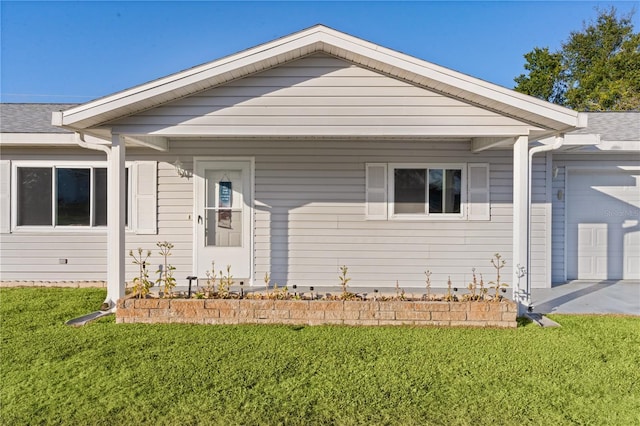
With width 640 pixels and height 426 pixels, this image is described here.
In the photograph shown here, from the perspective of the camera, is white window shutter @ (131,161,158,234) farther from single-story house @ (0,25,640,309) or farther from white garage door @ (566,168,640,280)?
white garage door @ (566,168,640,280)

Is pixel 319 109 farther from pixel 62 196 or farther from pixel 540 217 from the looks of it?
pixel 62 196

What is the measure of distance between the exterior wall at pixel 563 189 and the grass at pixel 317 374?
2.43 metres

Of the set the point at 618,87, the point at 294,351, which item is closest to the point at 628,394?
the point at 294,351

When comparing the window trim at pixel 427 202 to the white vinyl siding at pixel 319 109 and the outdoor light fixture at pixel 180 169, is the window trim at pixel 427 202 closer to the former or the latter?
the white vinyl siding at pixel 319 109

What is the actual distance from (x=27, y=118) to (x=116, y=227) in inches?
180

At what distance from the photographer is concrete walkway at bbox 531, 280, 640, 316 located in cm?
552

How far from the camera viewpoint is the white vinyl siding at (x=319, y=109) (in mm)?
5004

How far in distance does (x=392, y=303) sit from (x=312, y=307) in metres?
0.96

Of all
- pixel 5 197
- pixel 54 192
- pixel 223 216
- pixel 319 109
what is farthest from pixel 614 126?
pixel 5 197

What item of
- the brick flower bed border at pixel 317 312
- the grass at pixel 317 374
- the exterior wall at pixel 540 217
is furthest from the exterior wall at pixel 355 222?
the grass at pixel 317 374

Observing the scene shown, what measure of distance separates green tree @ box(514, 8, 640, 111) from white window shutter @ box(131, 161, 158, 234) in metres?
19.8

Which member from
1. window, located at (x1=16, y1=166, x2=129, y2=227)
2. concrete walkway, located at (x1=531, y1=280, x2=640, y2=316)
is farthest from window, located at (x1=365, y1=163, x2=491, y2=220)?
window, located at (x1=16, y1=166, x2=129, y2=227)

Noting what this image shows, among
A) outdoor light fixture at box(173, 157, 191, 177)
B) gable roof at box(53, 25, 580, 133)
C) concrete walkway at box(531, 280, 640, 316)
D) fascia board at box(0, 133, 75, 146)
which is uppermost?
gable roof at box(53, 25, 580, 133)

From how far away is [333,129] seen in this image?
5.00m
